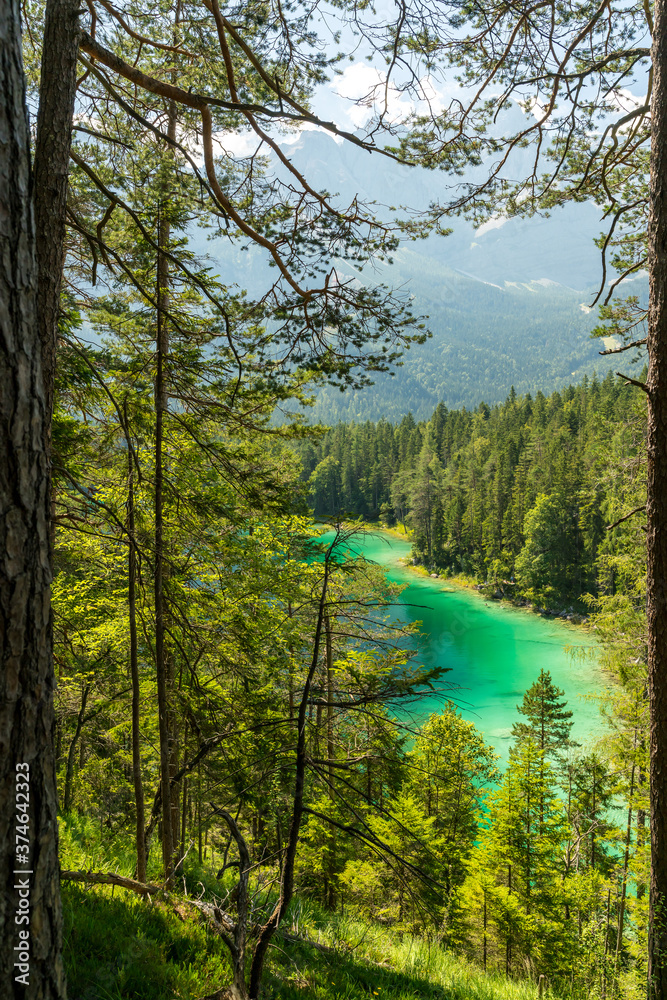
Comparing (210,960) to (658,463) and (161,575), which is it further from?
(658,463)

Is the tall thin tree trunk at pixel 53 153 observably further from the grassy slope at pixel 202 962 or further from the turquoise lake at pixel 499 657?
the turquoise lake at pixel 499 657

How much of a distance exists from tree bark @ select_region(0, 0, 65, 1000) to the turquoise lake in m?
12.7

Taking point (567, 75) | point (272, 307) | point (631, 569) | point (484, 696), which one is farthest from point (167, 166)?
point (484, 696)

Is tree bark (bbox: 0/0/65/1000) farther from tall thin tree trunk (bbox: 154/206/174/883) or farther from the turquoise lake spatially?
the turquoise lake

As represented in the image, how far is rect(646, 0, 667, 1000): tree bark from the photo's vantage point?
3.29 m

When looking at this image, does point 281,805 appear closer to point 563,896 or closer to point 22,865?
point 22,865

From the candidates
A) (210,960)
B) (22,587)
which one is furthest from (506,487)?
(22,587)

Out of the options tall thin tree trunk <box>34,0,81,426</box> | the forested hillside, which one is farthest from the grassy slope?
the forested hillside

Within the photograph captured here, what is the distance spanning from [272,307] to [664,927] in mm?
4824

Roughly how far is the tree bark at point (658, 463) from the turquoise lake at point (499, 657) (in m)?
9.68

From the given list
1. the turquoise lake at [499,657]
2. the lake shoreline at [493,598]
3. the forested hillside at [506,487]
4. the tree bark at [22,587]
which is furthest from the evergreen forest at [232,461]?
the lake shoreline at [493,598]

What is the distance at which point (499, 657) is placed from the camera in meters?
29.3

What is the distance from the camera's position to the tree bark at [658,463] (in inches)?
129

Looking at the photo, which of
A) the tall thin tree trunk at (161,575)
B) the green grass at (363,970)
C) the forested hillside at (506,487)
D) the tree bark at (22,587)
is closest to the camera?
the tree bark at (22,587)
